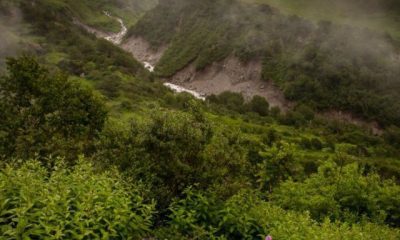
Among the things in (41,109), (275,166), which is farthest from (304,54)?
(275,166)

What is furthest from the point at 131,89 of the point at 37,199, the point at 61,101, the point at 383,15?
the point at 37,199

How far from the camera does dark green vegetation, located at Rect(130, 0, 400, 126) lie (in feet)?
329

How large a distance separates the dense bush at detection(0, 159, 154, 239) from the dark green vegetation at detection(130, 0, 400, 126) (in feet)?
313

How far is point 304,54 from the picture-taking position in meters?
112

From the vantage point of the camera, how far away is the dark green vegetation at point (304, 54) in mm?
100375

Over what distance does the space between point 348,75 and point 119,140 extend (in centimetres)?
9625

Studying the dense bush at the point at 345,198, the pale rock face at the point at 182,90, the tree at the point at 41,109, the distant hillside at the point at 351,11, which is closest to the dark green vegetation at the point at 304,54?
the distant hillside at the point at 351,11

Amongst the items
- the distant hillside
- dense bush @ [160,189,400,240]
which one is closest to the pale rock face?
the distant hillside

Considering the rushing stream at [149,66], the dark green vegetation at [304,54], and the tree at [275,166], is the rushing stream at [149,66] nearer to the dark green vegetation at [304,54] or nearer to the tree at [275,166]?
the dark green vegetation at [304,54]

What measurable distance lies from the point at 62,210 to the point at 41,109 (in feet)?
84.0

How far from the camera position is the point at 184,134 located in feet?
48.6

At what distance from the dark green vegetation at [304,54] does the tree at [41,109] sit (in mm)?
76397

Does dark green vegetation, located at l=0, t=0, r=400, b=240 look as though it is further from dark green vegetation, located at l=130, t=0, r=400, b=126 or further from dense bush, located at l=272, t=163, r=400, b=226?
dark green vegetation, located at l=130, t=0, r=400, b=126

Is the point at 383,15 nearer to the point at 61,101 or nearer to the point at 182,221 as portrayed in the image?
the point at 61,101
